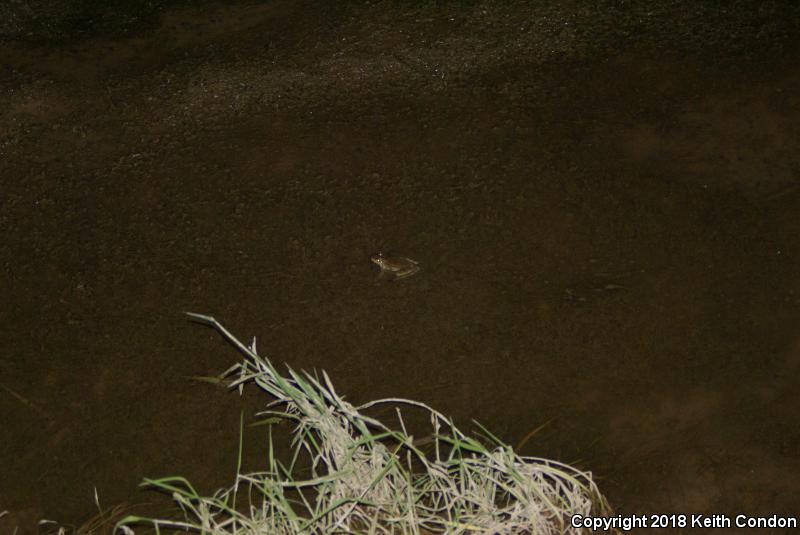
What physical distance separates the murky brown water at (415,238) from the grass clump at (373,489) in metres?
0.08

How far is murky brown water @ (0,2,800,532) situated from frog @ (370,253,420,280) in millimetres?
24

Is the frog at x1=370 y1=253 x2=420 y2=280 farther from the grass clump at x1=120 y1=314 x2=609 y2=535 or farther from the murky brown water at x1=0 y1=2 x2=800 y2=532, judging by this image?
the grass clump at x1=120 y1=314 x2=609 y2=535

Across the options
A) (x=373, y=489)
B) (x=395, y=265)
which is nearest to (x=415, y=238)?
(x=395, y=265)

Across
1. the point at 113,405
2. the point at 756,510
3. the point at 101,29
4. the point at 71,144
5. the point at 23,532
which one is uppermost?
the point at 101,29

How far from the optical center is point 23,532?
1.71 meters

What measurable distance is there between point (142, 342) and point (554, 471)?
96cm

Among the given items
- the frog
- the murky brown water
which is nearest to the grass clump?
the murky brown water

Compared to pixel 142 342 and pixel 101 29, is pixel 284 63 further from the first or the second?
pixel 142 342

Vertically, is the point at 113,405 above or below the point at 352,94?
below

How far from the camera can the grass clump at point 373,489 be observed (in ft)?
5.34

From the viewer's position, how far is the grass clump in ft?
5.34

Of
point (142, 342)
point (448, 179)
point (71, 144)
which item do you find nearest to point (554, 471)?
point (448, 179)

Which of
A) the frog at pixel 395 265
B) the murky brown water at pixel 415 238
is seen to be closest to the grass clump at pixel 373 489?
the murky brown water at pixel 415 238

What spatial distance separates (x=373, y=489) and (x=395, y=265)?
1.79 ft
